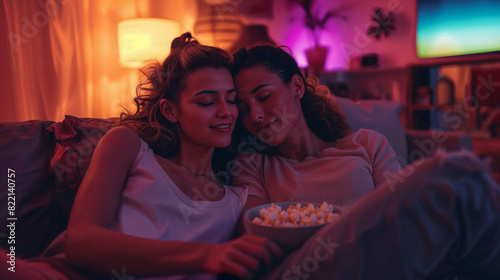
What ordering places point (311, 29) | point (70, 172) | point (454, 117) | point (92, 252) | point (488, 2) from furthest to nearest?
1. point (311, 29)
2. point (454, 117)
3. point (488, 2)
4. point (70, 172)
5. point (92, 252)

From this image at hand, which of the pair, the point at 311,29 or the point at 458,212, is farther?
the point at 311,29

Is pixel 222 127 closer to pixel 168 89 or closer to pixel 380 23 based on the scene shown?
pixel 168 89

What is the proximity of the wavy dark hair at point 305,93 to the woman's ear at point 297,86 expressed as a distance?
17 millimetres

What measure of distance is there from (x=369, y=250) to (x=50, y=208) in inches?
37.3

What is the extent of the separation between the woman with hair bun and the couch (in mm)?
115

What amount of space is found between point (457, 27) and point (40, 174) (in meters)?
3.79

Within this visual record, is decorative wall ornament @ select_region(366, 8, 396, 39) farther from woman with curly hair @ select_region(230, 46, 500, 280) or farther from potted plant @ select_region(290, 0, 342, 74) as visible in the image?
woman with curly hair @ select_region(230, 46, 500, 280)

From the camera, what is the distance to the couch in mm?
1053

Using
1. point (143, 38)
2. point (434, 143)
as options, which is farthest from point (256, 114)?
point (143, 38)

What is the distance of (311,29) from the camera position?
445 centimetres

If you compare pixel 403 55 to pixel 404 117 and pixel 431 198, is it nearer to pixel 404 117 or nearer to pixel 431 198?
pixel 404 117

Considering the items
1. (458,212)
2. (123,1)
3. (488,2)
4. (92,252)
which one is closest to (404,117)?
(488,2)

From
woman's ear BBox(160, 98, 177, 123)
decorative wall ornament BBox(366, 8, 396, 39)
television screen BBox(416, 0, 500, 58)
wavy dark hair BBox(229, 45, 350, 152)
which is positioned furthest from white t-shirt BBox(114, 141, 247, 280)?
decorative wall ornament BBox(366, 8, 396, 39)

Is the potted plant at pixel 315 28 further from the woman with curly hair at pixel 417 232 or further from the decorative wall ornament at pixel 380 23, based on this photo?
the woman with curly hair at pixel 417 232
